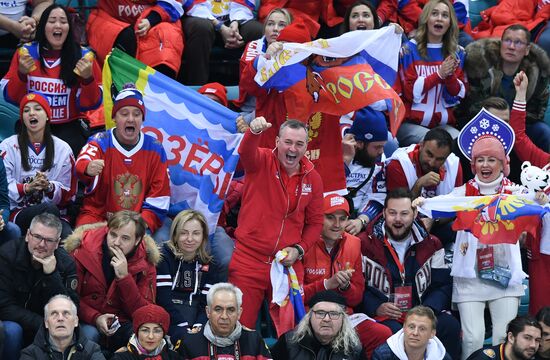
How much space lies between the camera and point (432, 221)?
10.5 meters

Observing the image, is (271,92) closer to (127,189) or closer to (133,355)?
(127,189)

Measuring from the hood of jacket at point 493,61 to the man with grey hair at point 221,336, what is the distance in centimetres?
395

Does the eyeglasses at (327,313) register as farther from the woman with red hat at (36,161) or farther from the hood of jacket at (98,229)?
the woman with red hat at (36,161)

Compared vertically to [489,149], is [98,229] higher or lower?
lower

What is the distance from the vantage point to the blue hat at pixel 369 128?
1076 centimetres

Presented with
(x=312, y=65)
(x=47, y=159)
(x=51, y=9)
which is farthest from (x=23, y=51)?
(x=312, y=65)

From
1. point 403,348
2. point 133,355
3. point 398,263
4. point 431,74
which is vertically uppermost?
point 431,74

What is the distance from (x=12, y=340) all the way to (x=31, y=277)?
0.42 m

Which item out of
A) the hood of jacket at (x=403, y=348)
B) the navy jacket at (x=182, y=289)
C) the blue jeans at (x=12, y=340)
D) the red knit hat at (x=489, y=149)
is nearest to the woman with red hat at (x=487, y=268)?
the red knit hat at (x=489, y=149)

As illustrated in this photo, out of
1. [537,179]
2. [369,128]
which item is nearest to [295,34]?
[369,128]

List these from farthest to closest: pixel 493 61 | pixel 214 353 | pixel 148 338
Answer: pixel 493 61 < pixel 214 353 < pixel 148 338

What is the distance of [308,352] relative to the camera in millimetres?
9023

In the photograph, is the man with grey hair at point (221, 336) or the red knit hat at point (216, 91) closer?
the man with grey hair at point (221, 336)

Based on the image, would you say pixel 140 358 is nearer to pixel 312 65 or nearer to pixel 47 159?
pixel 47 159
